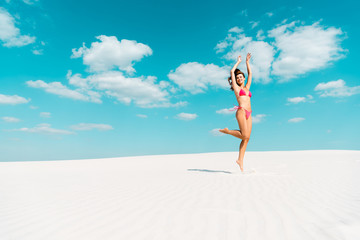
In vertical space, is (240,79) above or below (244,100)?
above

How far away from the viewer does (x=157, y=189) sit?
4801mm

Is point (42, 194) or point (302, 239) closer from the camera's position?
point (302, 239)

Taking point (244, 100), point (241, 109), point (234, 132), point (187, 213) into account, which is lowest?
point (187, 213)

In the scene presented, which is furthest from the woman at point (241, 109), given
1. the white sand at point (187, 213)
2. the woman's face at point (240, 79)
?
the white sand at point (187, 213)

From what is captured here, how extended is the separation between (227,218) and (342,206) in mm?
1923

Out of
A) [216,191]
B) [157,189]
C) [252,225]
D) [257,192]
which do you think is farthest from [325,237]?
[157,189]

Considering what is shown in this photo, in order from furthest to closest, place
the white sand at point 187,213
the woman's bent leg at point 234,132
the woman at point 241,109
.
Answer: the woman's bent leg at point 234,132
the woman at point 241,109
the white sand at point 187,213

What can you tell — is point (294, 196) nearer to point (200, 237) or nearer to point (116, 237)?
point (200, 237)

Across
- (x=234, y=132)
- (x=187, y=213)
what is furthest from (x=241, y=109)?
(x=187, y=213)

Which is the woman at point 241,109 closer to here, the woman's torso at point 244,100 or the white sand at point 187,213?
the woman's torso at point 244,100

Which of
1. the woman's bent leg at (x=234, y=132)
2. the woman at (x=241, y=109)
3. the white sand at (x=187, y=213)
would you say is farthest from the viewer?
the woman's bent leg at (x=234, y=132)

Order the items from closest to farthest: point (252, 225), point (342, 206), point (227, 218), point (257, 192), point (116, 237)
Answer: point (116, 237)
point (252, 225)
point (227, 218)
point (342, 206)
point (257, 192)

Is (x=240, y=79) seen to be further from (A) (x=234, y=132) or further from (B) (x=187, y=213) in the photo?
(B) (x=187, y=213)

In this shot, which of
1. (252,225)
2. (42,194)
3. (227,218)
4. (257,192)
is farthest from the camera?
(42,194)
